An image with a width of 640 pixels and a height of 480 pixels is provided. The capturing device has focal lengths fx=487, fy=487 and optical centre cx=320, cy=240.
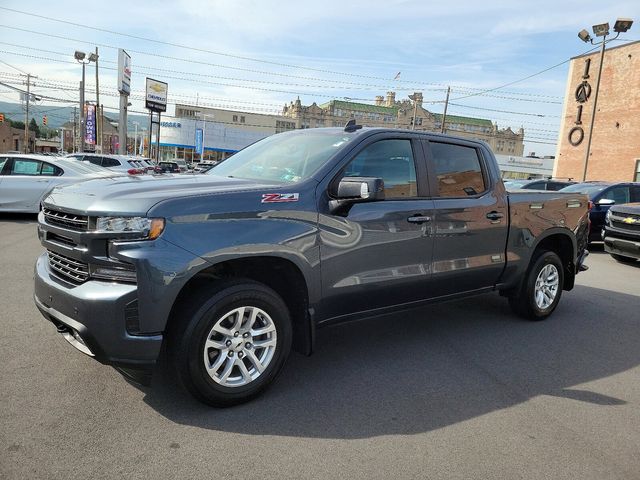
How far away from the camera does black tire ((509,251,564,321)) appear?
545cm

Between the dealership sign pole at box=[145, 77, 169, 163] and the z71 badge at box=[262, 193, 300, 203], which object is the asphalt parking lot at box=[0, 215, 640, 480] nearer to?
the z71 badge at box=[262, 193, 300, 203]

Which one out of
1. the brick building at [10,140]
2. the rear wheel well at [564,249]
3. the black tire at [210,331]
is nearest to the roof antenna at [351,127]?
the black tire at [210,331]

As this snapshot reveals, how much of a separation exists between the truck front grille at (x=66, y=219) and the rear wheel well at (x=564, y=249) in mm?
4900

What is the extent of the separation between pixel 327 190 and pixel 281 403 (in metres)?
1.56

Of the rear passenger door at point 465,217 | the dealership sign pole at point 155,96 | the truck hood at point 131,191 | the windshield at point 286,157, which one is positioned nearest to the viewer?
the truck hood at point 131,191

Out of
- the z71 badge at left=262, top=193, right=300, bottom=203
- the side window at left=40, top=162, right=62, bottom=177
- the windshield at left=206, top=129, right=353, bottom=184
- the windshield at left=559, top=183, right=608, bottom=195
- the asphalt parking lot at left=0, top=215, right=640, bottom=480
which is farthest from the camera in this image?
the windshield at left=559, top=183, right=608, bottom=195

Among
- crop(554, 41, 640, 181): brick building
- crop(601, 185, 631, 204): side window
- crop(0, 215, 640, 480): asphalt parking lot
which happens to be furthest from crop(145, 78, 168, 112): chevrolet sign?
crop(0, 215, 640, 480): asphalt parking lot

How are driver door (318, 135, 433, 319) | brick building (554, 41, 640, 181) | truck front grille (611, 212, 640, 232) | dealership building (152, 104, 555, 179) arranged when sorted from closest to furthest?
driver door (318, 135, 433, 319) → truck front grille (611, 212, 640, 232) → brick building (554, 41, 640, 181) → dealership building (152, 104, 555, 179)

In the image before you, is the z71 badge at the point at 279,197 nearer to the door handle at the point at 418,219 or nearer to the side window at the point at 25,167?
the door handle at the point at 418,219

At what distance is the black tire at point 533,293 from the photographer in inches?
214

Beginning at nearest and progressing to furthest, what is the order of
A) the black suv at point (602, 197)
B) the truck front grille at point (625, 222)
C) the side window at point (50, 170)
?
the truck front grille at point (625, 222)
the black suv at point (602, 197)
the side window at point (50, 170)

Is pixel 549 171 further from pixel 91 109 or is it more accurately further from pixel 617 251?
pixel 617 251

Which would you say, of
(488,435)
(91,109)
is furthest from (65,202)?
(91,109)

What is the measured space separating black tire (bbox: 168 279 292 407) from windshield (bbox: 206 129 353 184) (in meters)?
0.94
